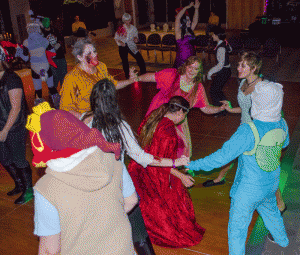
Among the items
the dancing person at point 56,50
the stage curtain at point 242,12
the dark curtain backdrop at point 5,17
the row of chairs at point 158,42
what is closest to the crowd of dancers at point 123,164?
the dancing person at point 56,50

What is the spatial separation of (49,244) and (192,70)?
8.39 ft

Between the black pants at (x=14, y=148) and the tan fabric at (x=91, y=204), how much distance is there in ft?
8.14

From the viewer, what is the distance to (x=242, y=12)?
663 inches

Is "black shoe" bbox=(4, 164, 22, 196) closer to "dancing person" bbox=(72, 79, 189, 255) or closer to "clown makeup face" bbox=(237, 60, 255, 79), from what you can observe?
"dancing person" bbox=(72, 79, 189, 255)

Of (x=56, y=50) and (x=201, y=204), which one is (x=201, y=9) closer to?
(x=56, y=50)

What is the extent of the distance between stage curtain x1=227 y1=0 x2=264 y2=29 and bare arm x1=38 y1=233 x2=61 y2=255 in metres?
17.2

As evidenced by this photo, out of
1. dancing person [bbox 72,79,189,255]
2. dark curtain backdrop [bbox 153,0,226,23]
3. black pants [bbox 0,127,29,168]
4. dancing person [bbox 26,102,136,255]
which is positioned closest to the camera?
dancing person [bbox 26,102,136,255]

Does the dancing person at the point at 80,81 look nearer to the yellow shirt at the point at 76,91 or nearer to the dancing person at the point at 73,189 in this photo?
the yellow shirt at the point at 76,91

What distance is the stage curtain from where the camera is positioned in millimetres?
16417

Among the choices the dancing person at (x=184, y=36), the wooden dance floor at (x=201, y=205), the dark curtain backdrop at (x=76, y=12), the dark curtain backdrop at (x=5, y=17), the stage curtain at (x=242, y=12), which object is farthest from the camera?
the stage curtain at (x=242, y=12)

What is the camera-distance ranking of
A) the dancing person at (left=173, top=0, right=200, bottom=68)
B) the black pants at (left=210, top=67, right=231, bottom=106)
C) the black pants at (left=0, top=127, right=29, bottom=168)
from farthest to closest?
the dancing person at (left=173, top=0, right=200, bottom=68), the black pants at (left=210, top=67, right=231, bottom=106), the black pants at (left=0, top=127, right=29, bottom=168)

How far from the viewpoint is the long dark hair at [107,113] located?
216 cm

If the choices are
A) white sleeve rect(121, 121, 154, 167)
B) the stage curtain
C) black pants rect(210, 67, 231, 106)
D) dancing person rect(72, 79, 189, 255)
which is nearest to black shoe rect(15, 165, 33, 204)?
dancing person rect(72, 79, 189, 255)

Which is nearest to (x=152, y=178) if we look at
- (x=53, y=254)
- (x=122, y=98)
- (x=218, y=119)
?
(x=53, y=254)
